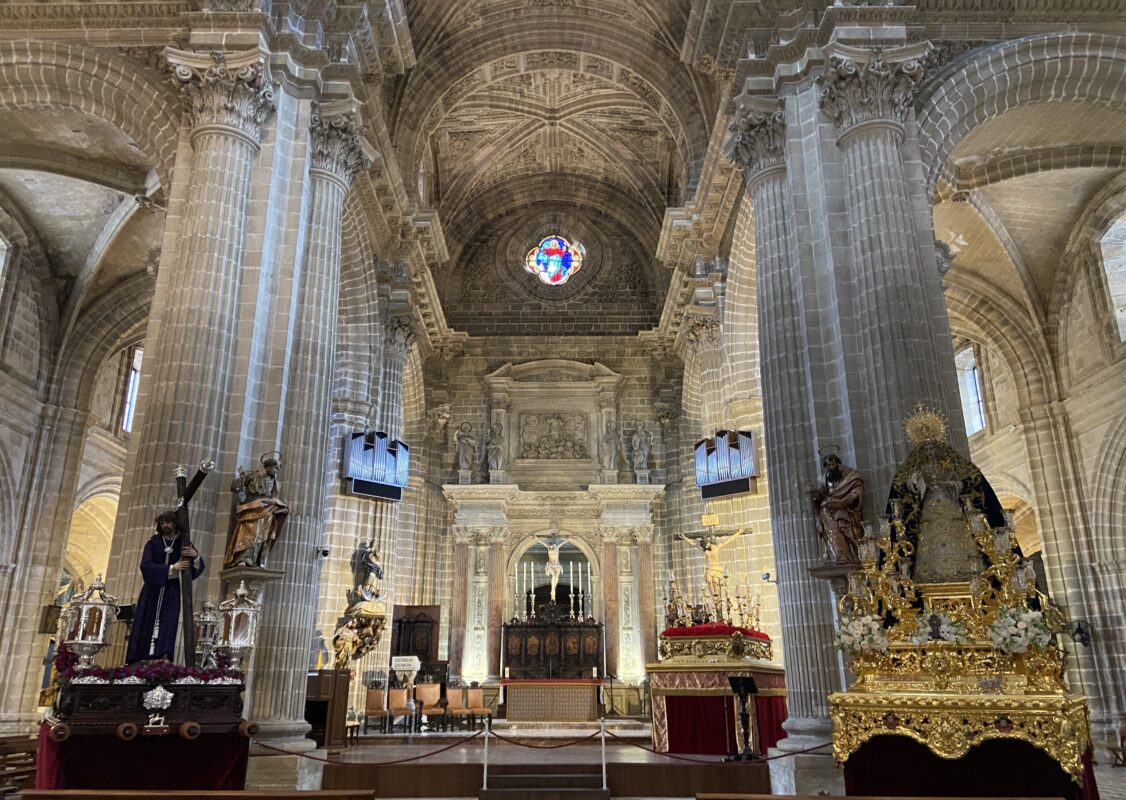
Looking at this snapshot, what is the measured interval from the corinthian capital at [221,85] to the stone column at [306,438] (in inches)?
48.3

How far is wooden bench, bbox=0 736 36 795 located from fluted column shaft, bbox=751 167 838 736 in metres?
8.37

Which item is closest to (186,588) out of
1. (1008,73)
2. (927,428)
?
(927,428)

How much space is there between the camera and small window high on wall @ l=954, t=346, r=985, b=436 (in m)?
21.4

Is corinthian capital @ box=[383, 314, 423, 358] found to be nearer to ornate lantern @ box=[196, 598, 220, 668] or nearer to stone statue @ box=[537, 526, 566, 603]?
stone statue @ box=[537, 526, 566, 603]

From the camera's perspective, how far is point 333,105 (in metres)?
12.1

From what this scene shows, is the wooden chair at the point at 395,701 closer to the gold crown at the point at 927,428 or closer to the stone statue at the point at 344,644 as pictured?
the stone statue at the point at 344,644

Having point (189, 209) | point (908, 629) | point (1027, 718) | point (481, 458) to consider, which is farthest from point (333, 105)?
point (481, 458)

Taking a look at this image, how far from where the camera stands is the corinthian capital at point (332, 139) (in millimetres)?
12070

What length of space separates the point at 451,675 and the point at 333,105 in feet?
46.5

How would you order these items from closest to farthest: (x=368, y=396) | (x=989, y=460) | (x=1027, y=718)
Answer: (x=1027, y=718), (x=368, y=396), (x=989, y=460)

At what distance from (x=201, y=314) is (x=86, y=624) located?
13.3 feet

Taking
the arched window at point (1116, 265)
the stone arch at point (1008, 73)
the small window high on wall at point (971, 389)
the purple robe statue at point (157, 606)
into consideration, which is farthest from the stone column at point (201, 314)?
the small window high on wall at point (971, 389)

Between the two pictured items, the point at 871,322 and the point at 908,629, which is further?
the point at 871,322

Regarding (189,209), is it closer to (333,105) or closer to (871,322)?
(333,105)
